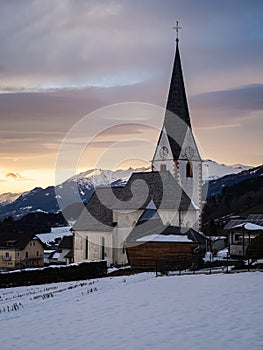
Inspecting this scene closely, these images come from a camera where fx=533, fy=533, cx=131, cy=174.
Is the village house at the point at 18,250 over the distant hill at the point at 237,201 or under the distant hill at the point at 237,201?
under

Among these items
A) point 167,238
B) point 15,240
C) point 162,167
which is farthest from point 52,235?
point 167,238

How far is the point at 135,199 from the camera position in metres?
47.8

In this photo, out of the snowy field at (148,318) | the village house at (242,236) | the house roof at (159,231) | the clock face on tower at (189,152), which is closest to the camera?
the snowy field at (148,318)

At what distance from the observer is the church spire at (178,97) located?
54562 millimetres

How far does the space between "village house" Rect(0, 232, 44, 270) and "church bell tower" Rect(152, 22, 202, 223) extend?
35512mm

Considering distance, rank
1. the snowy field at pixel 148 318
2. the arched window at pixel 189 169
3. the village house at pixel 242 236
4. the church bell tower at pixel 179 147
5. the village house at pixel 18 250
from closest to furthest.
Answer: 1. the snowy field at pixel 148 318
2. the village house at pixel 242 236
3. the church bell tower at pixel 179 147
4. the arched window at pixel 189 169
5. the village house at pixel 18 250

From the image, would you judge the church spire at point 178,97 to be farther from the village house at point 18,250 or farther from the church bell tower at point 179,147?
the village house at point 18,250

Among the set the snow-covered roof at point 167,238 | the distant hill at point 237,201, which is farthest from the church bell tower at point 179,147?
the distant hill at point 237,201

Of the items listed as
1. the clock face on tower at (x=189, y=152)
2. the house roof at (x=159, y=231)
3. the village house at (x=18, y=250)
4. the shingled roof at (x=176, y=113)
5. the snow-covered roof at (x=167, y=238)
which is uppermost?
the shingled roof at (x=176, y=113)

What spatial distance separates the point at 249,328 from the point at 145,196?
117 ft

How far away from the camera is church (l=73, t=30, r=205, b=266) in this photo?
1625 inches

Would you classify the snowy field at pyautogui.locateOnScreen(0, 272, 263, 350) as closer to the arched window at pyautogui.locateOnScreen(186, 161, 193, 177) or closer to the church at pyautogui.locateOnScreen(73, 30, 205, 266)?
the church at pyautogui.locateOnScreen(73, 30, 205, 266)

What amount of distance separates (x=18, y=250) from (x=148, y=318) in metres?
69.5

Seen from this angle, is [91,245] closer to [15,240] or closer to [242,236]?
[242,236]
